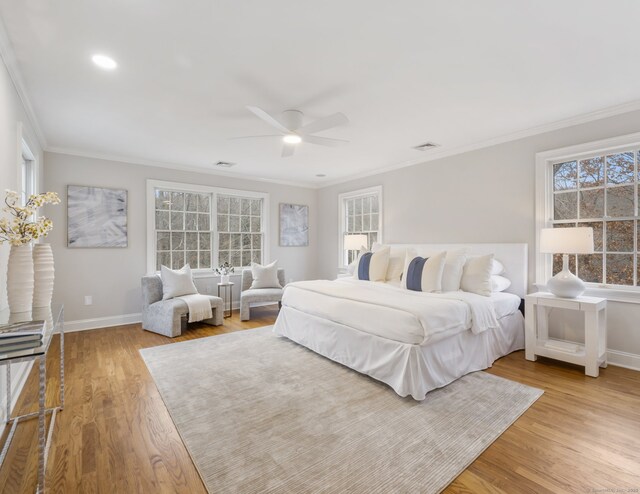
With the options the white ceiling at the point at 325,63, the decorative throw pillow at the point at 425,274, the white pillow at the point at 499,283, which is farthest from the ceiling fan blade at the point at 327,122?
the white pillow at the point at 499,283

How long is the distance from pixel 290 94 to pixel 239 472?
284 centimetres

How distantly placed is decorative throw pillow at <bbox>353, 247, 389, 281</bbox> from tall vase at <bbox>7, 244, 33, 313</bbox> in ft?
11.4

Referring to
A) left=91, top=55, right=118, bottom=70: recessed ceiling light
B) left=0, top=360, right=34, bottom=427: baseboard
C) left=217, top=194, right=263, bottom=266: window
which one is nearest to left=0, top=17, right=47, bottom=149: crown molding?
left=91, top=55, right=118, bottom=70: recessed ceiling light

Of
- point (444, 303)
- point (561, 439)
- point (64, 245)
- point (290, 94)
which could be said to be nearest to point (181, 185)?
point (64, 245)

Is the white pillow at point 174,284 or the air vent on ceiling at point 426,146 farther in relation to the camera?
the white pillow at point 174,284

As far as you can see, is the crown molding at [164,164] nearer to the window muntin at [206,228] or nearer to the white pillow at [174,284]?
the window muntin at [206,228]

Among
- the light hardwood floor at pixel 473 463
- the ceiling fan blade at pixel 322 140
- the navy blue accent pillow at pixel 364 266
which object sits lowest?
the light hardwood floor at pixel 473 463

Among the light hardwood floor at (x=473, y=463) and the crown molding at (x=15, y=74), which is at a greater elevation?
the crown molding at (x=15, y=74)

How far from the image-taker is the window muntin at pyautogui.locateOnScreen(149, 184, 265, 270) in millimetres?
5363

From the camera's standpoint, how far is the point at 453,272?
11.8 ft

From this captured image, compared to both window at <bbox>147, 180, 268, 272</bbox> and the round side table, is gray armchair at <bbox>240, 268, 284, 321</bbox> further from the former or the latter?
window at <bbox>147, 180, 268, 272</bbox>

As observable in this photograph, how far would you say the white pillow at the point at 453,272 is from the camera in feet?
11.7

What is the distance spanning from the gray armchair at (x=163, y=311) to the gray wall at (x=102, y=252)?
0.55 metres

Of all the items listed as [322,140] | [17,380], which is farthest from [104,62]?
[17,380]
